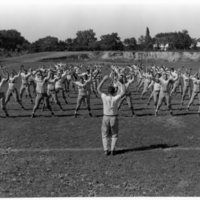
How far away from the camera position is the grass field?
11.2 meters

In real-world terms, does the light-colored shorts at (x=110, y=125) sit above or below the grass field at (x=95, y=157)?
above

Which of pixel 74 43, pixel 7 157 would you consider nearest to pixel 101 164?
pixel 7 157

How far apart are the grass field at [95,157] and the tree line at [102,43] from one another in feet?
364

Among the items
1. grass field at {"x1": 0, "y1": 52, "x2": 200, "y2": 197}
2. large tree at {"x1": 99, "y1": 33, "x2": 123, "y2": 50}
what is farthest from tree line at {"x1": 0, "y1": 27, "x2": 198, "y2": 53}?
grass field at {"x1": 0, "y1": 52, "x2": 200, "y2": 197}

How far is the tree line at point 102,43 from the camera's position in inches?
5231

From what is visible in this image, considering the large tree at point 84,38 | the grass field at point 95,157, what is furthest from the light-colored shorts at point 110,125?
the large tree at point 84,38

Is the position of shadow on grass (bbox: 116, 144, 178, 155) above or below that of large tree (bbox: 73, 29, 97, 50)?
below

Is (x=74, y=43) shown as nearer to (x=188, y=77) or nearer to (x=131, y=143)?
(x=188, y=77)

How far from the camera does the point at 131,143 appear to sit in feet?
53.4

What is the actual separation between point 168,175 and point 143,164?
1301 mm

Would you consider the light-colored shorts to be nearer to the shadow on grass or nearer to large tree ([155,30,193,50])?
the shadow on grass

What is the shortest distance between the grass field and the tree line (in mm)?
111098

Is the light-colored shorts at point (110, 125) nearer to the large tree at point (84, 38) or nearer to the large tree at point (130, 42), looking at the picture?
the large tree at point (84, 38)

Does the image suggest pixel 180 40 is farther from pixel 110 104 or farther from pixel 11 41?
pixel 110 104
